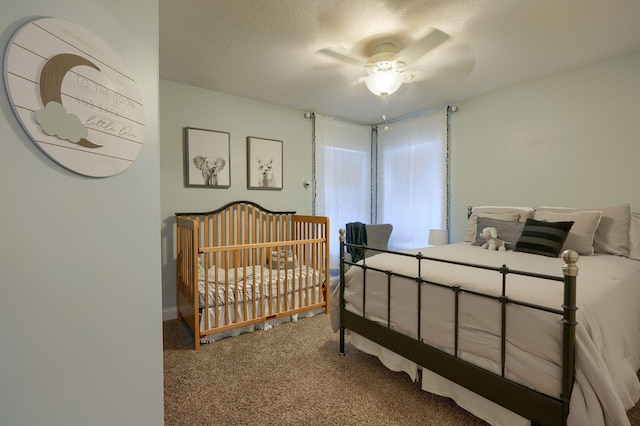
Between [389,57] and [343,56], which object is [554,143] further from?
[343,56]

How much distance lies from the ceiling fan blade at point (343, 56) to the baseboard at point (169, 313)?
2.80 m

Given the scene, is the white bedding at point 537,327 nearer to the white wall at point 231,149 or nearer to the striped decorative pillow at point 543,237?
the striped decorative pillow at point 543,237

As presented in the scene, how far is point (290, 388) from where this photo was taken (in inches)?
69.9

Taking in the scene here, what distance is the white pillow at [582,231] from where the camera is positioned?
85.1 inches

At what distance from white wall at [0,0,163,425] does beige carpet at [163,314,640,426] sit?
698 millimetres

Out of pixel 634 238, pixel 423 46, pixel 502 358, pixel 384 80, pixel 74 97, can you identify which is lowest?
pixel 502 358

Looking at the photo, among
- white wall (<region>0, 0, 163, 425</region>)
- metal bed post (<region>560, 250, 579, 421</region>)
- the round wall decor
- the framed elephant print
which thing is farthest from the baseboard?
metal bed post (<region>560, 250, 579, 421</region>)

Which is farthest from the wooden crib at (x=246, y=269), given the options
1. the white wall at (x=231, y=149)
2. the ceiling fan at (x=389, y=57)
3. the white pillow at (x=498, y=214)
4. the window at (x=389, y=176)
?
the white pillow at (x=498, y=214)

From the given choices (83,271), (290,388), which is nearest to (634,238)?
(290,388)

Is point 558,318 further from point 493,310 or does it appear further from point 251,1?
point 251,1

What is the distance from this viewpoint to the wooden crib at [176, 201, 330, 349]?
237 cm

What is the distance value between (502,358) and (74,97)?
1.91 metres

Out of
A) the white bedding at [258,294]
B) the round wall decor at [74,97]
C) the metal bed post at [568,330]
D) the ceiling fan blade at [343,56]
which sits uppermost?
the ceiling fan blade at [343,56]

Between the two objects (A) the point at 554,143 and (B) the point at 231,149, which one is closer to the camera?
(A) the point at 554,143
